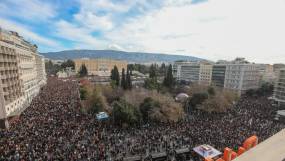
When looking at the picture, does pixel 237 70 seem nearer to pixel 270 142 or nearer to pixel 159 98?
pixel 159 98

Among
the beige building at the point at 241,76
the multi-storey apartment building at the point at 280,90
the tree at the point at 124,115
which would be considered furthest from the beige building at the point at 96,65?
the multi-storey apartment building at the point at 280,90

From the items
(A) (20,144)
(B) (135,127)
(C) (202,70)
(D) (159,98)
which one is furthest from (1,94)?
(C) (202,70)

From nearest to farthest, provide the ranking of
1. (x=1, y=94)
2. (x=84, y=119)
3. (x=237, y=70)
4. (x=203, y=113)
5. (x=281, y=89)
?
1. (x=1, y=94)
2. (x=84, y=119)
3. (x=203, y=113)
4. (x=281, y=89)
5. (x=237, y=70)

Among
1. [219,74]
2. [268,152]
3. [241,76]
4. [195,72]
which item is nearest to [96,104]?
[268,152]

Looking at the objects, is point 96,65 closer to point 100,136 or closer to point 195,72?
point 195,72

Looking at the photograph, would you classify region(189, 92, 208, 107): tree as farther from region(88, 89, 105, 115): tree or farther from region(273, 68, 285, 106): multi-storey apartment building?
region(273, 68, 285, 106): multi-storey apartment building

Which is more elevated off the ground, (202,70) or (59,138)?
(202,70)

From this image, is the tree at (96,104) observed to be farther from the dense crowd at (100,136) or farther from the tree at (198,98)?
the tree at (198,98)
